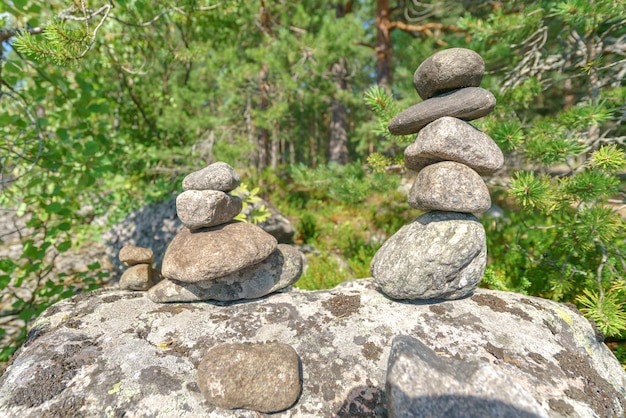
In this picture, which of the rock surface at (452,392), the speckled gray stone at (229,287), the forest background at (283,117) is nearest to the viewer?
the rock surface at (452,392)

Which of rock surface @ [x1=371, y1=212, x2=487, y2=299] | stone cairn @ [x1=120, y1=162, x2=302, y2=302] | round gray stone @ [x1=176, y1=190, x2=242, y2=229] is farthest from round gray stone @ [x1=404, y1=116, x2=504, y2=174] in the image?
round gray stone @ [x1=176, y1=190, x2=242, y2=229]

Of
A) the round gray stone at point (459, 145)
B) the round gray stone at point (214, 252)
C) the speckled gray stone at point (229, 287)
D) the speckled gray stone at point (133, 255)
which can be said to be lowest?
the speckled gray stone at point (229, 287)

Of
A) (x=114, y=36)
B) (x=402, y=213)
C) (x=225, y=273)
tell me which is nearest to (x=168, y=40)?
(x=114, y=36)

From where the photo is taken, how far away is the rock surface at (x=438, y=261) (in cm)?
303

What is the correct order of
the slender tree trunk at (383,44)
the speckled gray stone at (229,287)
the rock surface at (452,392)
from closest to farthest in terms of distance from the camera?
the rock surface at (452,392) < the speckled gray stone at (229,287) < the slender tree trunk at (383,44)

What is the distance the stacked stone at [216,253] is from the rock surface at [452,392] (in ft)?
6.17

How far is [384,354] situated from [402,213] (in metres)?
5.53

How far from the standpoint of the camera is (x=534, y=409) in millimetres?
1844

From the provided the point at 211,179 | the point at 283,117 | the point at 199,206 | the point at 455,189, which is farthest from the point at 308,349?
the point at 283,117

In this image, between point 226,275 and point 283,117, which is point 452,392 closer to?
point 226,275

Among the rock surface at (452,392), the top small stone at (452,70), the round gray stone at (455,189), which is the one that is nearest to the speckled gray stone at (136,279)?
the rock surface at (452,392)

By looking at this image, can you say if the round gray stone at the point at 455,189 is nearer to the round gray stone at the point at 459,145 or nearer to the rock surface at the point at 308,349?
the round gray stone at the point at 459,145

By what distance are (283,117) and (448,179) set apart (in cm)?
555

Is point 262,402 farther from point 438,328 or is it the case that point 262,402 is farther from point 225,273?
point 438,328
